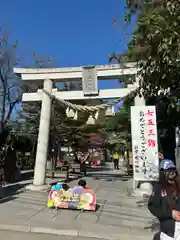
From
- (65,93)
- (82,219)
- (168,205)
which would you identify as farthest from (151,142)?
(168,205)

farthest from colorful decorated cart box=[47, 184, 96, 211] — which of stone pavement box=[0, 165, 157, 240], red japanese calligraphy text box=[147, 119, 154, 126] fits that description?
red japanese calligraphy text box=[147, 119, 154, 126]

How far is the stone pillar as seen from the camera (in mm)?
9141

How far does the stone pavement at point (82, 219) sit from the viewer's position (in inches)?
196

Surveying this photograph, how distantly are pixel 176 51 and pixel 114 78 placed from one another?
6.43 m

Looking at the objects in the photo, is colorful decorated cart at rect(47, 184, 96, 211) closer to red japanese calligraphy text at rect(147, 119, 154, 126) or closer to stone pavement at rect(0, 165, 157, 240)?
stone pavement at rect(0, 165, 157, 240)

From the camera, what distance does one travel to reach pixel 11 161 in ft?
40.2

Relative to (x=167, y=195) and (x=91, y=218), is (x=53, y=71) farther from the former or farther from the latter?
(x=167, y=195)

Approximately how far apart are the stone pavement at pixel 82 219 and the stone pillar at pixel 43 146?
1273 mm

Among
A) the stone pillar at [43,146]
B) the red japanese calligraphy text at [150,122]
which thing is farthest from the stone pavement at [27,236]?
the red japanese calligraphy text at [150,122]

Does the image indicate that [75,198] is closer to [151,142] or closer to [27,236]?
[27,236]

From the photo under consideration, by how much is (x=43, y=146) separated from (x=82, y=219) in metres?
4.11

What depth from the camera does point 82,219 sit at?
5.78 metres

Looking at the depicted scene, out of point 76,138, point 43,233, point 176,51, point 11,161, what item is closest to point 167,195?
point 176,51

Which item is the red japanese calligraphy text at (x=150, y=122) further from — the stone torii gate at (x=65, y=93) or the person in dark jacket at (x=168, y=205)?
the person in dark jacket at (x=168, y=205)
